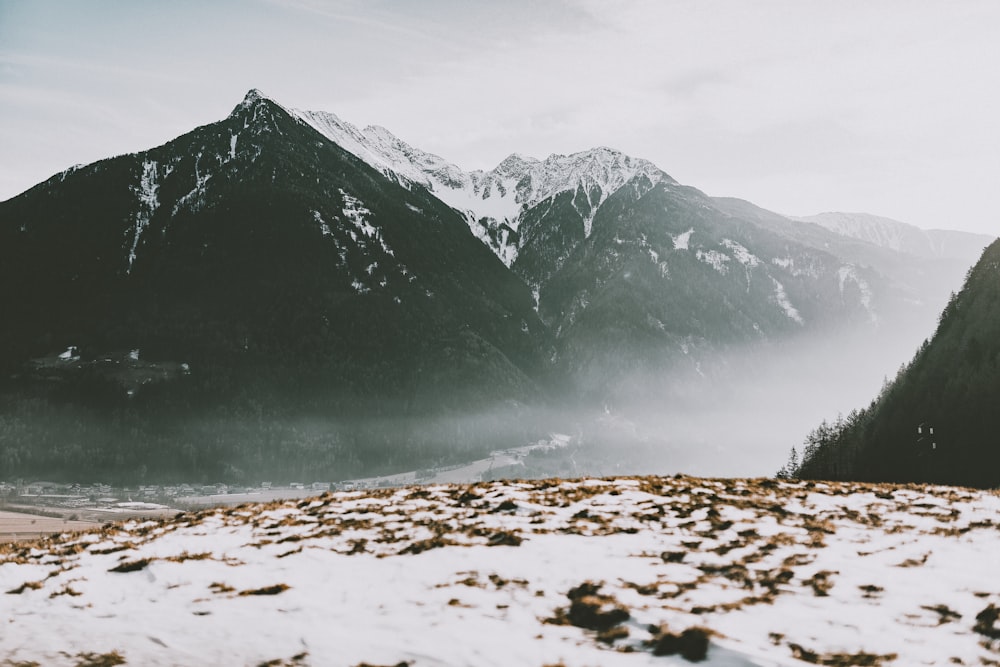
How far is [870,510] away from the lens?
19.6 m

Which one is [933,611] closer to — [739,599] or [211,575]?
[739,599]

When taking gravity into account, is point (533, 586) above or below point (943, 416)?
above

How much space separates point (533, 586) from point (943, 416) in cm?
13226

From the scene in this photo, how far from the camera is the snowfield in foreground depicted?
1096 centimetres

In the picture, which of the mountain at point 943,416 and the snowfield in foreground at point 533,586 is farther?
the mountain at point 943,416

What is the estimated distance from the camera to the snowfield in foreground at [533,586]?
1096 centimetres

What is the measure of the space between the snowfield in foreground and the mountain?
98522 millimetres

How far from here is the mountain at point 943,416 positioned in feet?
365

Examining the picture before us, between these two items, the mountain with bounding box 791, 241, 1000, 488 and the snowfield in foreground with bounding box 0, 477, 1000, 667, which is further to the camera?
the mountain with bounding box 791, 241, 1000, 488

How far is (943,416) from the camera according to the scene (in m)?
121

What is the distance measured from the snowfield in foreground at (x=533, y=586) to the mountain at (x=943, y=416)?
98.5 meters

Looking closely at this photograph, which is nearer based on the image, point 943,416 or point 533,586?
point 533,586

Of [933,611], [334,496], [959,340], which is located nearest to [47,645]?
[334,496]

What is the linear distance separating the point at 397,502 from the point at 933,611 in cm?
1517
